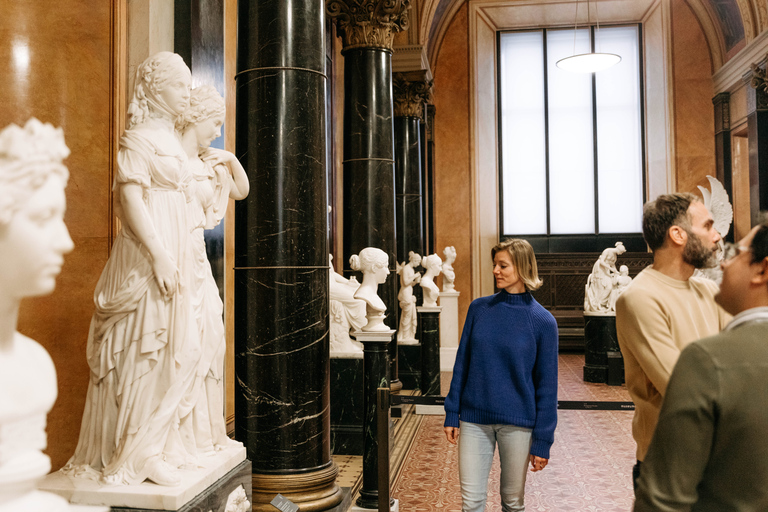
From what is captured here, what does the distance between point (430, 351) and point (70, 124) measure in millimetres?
6239

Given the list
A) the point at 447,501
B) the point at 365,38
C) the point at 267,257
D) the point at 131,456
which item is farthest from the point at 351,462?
the point at 365,38

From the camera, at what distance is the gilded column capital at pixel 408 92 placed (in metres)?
13.0

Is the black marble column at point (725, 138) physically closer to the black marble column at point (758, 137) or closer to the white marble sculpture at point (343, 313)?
the black marble column at point (758, 137)

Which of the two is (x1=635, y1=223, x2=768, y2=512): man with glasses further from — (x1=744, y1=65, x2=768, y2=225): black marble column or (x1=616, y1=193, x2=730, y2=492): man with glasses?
(x1=744, y1=65, x2=768, y2=225): black marble column

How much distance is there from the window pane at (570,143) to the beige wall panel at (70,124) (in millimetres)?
14787

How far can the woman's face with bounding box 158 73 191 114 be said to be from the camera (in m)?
2.94

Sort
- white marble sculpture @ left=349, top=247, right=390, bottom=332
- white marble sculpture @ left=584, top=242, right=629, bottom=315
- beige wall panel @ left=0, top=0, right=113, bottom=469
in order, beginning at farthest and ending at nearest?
white marble sculpture @ left=584, top=242, right=629, bottom=315 → white marble sculpture @ left=349, top=247, right=390, bottom=332 → beige wall panel @ left=0, top=0, right=113, bottom=469

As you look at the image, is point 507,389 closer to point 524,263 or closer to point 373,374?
point 524,263

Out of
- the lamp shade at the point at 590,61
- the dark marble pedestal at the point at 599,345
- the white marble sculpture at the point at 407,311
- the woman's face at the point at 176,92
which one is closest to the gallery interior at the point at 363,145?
the white marble sculpture at the point at 407,311

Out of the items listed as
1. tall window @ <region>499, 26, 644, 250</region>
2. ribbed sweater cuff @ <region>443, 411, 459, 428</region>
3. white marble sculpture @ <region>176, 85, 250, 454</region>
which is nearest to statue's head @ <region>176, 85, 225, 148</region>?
white marble sculpture @ <region>176, 85, 250, 454</region>

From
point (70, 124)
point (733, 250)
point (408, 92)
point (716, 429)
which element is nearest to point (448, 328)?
→ point (408, 92)

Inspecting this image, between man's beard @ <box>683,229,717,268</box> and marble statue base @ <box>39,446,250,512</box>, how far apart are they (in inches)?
84.0

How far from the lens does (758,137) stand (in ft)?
46.3

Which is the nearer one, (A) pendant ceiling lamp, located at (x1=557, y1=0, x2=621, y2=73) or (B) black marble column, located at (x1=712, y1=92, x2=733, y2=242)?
(A) pendant ceiling lamp, located at (x1=557, y1=0, x2=621, y2=73)
